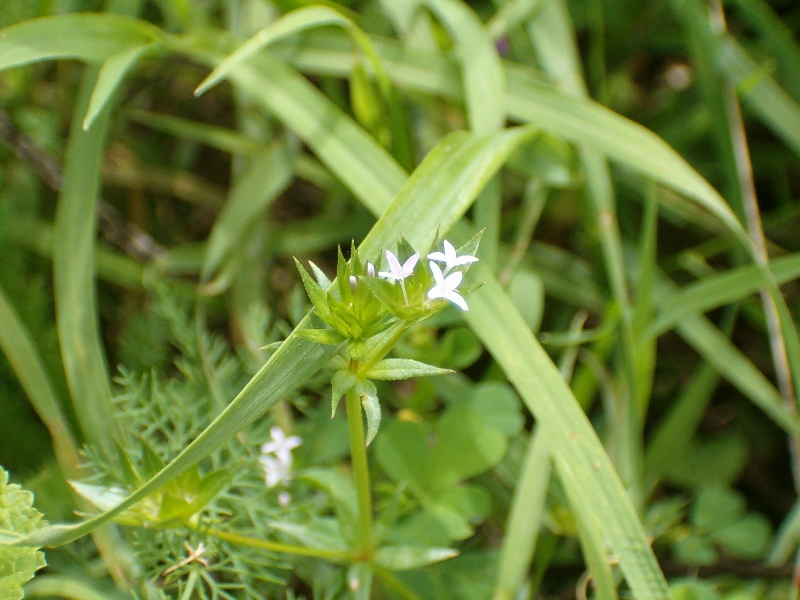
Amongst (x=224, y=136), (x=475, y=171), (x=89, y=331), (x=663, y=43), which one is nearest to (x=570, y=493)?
(x=475, y=171)

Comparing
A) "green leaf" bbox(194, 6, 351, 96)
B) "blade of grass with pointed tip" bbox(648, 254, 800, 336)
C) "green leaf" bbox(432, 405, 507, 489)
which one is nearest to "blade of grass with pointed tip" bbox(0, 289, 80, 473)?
"green leaf" bbox(194, 6, 351, 96)

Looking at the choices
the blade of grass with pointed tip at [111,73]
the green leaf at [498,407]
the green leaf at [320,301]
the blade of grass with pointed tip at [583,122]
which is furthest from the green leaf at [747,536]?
the blade of grass with pointed tip at [111,73]

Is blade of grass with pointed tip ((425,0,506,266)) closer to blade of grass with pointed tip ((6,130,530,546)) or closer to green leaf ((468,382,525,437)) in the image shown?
blade of grass with pointed tip ((6,130,530,546))

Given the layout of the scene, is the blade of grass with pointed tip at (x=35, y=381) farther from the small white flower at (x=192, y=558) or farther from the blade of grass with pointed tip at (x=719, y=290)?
the blade of grass with pointed tip at (x=719, y=290)

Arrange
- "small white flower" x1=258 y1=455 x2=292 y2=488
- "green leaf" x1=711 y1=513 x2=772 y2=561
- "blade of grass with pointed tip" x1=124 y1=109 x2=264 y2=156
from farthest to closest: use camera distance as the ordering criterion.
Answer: "blade of grass with pointed tip" x1=124 y1=109 x2=264 y2=156, "green leaf" x1=711 y1=513 x2=772 y2=561, "small white flower" x1=258 y1=455 x2=292 y2=488

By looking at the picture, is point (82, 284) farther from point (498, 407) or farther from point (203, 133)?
point (498, 407)

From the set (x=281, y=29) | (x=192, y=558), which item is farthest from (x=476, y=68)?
(x=192, y=558)
